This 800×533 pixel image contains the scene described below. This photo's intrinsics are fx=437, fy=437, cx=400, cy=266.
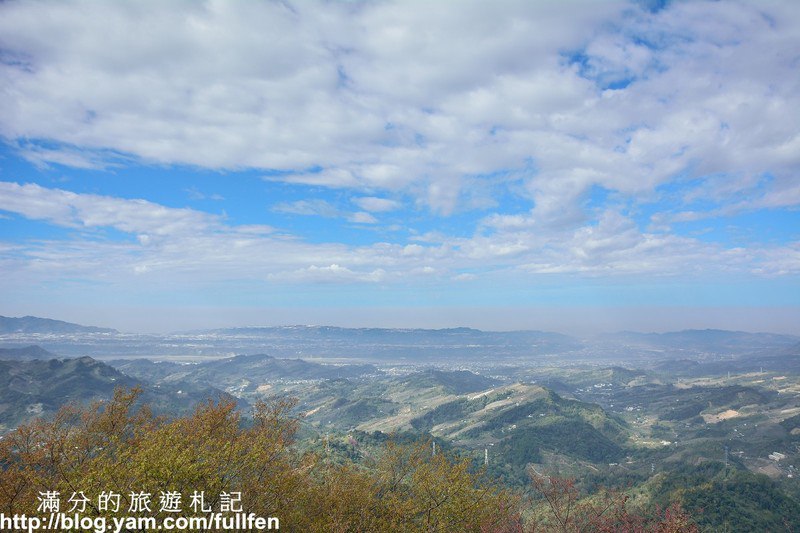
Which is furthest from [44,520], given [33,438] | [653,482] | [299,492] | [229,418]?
[653,482]

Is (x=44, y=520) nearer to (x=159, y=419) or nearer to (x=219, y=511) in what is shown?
(x=219, y=511)

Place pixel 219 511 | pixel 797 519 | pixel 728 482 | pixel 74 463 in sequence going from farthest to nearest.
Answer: pixel 728 482, pixel 797 519, pixel 74 463, pixel 219 511

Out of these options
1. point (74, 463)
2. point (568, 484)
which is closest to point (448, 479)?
point (568, 484)

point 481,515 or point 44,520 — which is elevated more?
point 44,520

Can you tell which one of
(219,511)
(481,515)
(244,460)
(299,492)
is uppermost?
(244,460)

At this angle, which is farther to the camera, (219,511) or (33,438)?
(33,438)

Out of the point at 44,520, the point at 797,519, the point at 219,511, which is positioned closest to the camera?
the point at 44,520

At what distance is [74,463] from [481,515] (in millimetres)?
34492

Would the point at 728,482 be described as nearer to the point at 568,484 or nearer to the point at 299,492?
the point at 568,484

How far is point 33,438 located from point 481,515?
40.3 metres

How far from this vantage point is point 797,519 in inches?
5285

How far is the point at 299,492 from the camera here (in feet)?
114

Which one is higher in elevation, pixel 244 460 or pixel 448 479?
pixel 244 460

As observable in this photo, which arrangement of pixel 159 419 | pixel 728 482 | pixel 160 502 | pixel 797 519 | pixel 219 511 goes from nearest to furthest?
1. pixel 160 502
2. pixel 219 511
3. pixel 159 419
4. pixel 797 519
5. pixel 728 482
